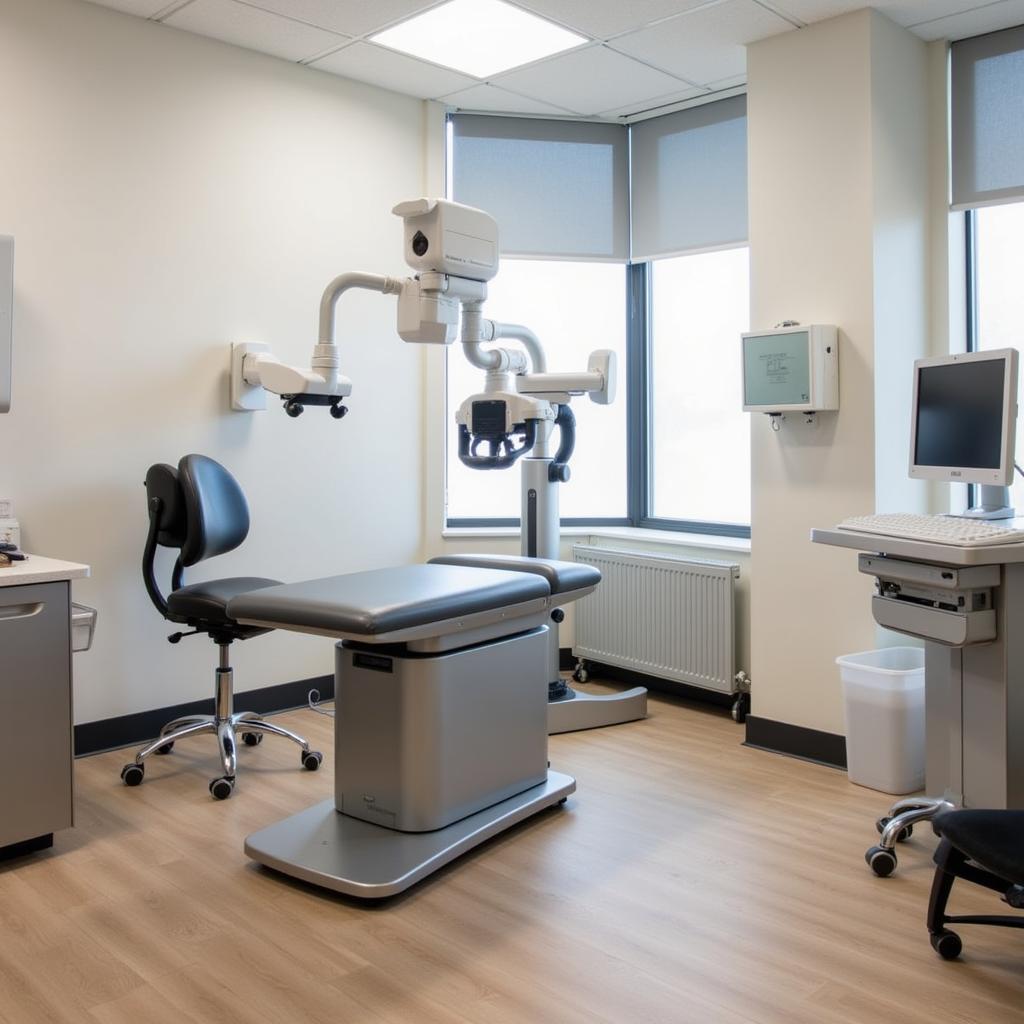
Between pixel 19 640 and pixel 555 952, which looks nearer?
pixel 555 952

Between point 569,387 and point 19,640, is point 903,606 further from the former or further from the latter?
point 19,640

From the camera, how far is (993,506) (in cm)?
277

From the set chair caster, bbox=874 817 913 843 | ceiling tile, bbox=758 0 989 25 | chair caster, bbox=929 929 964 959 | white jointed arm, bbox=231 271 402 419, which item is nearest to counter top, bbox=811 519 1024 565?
chair caster, bbox=874 817 913 843

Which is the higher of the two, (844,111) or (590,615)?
(844,111)

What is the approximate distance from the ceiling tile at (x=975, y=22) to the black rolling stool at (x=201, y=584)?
112 inches

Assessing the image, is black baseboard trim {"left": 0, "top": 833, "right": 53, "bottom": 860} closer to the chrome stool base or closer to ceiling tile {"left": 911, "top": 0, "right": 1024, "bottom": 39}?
the chrome stool base

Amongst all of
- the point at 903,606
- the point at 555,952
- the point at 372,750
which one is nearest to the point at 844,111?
the point at 903,606

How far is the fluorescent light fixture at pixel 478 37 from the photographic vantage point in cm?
338

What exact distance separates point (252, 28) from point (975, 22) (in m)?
2.47

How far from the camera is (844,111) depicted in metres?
3.32

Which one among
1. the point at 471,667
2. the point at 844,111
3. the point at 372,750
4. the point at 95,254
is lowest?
the point at 372,750

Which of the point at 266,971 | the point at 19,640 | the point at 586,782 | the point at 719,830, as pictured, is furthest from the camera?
the point at 586,782

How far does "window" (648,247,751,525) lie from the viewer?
170 inches

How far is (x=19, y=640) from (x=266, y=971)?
3.53 ft
